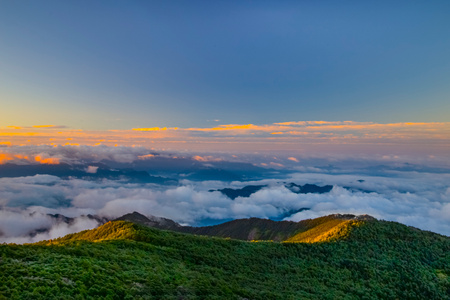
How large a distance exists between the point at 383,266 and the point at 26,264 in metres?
74.4

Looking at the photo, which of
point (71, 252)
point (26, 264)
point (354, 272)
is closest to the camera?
point (26, 264)

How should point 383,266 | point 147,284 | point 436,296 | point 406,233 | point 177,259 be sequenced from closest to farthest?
point 147,284
point 177,259
point 436,296
point 383,266
point 406,233

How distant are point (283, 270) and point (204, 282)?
25.4 metres

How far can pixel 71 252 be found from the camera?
121 ft

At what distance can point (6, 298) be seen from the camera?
68.9ft

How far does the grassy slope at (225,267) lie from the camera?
28031 mm

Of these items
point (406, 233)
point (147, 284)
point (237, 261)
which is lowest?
point (406, 233)

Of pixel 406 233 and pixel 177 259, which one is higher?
pixel 177 259

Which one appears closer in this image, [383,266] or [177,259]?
[177,259]

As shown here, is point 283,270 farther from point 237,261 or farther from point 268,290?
point 268,290

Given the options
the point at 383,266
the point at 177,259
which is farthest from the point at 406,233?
the point at 177,259

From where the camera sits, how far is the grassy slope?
2803 centimetres

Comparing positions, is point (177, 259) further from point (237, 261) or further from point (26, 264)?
point (26, 264)

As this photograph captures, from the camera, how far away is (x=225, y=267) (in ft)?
171
